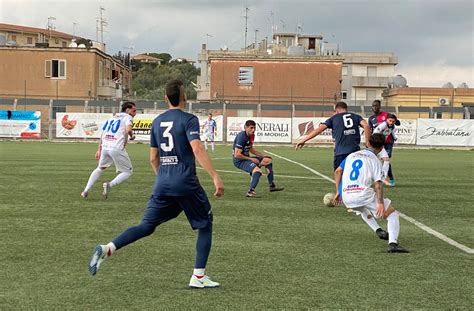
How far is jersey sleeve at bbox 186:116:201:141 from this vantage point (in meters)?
6.04

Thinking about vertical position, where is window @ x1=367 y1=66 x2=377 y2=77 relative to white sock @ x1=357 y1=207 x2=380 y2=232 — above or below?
above

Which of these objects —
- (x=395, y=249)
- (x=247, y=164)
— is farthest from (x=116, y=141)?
(x=395, y=249)

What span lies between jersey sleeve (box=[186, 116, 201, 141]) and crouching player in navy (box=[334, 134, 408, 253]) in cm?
288

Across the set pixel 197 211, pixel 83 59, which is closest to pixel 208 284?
pixel 197 211

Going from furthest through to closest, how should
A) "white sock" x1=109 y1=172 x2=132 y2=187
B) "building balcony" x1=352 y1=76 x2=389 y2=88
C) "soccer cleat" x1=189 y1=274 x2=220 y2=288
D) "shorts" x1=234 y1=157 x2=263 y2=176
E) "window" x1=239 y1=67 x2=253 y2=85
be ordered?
"building balcony" x1=352 y1=76 x2=389 y2=88 → "window" x1=239 y1=67 x2=253 y2=85 → "shorts" x1=234 y1=157 x2=263 y2=176 → "white sock" x1=109 y1=172 x2=132 y2=187 → "soccer cleat" x1=189 y1=274 x2=220 y2=288

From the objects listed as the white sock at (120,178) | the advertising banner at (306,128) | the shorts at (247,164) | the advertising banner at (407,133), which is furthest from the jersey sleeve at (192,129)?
the advertising banner at (407,133)

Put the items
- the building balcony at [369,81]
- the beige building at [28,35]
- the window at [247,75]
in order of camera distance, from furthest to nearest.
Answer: the beige building at [28,35]
the building balcony at [369,81]
the window at [247,75]

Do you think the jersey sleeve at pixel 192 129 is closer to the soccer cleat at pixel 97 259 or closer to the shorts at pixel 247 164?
the soccer cleat at pixel 97 259

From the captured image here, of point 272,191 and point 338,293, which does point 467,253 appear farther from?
point 272,191

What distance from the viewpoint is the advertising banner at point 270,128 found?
40.6 m

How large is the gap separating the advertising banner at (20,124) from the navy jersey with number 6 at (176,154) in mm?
36835

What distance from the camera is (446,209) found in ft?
40.7

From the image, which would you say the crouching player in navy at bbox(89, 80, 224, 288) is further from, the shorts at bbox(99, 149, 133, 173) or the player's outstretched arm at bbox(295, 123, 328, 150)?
the shorts at bbox(99, 149, 133, 173)

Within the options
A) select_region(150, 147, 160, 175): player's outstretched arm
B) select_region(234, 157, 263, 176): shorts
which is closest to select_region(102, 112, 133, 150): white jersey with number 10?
select_region(234, 157, 263, 176): shorts
